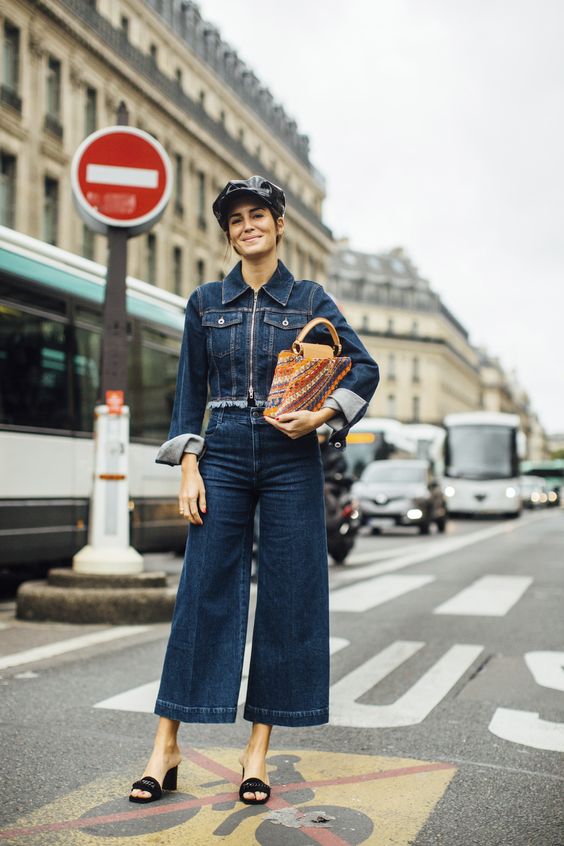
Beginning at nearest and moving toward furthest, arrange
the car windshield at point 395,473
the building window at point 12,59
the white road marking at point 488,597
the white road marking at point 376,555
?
the white road marking at point 488,597 → the white road marking at point 376,555 → the car windshield at point 395,473 → the building window at point 12,59

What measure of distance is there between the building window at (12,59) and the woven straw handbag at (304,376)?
101 feet

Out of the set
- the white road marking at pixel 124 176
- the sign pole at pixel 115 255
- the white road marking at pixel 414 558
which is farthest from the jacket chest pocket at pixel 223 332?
the white road marking at pixel 414 558

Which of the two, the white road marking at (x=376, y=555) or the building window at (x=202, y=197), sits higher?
the building window at (x=202, y=197)

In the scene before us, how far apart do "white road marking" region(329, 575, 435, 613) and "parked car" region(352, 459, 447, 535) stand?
492 inches

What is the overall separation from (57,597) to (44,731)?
323 centimetres

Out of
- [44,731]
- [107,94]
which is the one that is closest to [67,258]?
[44,731]

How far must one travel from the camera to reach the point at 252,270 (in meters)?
3.69

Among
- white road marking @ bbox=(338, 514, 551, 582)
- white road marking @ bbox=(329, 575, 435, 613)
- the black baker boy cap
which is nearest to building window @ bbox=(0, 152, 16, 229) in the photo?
white road marking @ bbox=(338, 514, 551, 582)

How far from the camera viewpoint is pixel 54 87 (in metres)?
35.1

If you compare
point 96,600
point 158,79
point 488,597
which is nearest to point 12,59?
point 158,79

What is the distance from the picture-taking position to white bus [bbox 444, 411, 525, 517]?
120 feet

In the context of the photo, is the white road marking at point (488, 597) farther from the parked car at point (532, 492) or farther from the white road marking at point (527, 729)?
the parked car at point (532, 492)

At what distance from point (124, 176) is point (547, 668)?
4407 millimetres

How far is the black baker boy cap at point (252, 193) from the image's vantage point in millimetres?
3615
